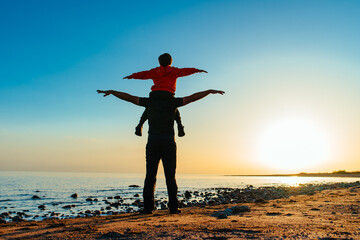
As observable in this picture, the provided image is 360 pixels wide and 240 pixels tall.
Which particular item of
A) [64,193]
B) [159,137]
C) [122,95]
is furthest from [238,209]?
[64,193]

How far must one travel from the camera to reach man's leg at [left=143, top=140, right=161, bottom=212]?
6461 millimetres

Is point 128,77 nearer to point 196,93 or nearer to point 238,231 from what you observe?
point 196,93

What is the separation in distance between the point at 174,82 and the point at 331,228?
15.3ft

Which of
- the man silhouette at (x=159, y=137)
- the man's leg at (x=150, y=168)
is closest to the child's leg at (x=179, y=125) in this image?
the man silhouette at (x=159, y=137)

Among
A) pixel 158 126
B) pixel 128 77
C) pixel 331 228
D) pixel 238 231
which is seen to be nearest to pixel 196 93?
pixel 158 126

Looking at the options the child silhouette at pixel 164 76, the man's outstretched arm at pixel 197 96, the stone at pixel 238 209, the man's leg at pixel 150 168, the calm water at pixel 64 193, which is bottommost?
the calm water at pixel 64 193

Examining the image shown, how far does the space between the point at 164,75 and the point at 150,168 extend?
2.49 meters

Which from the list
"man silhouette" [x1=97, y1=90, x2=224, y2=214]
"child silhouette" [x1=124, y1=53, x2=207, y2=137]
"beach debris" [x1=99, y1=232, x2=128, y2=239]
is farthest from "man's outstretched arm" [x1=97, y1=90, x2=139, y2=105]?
"beach debris" [x1=99, y1=232, x2=128, y2=239]

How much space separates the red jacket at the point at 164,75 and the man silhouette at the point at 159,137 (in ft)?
0.95

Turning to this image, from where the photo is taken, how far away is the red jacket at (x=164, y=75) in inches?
256

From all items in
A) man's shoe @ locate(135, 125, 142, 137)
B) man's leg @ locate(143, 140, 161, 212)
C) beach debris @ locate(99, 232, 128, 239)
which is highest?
man's shoe @ locate(135, 125, 142, 137)

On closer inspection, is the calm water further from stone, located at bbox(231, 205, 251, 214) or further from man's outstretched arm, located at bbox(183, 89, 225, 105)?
man's outstretched arm, located at bbox(183, 89, 225, 105)

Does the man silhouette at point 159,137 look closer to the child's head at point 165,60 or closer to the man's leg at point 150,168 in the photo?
the man's leg at point 150,168

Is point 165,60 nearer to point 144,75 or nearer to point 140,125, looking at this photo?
point 144,75
